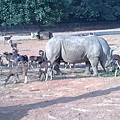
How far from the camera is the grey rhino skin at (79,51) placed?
1767 cm

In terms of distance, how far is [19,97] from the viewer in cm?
1170

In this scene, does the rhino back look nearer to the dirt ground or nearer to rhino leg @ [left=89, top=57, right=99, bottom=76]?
rhino leg @ [left=89, top=57, right=99, bottom=76]

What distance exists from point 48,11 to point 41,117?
3166cm

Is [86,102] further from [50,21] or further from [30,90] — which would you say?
[50,21]

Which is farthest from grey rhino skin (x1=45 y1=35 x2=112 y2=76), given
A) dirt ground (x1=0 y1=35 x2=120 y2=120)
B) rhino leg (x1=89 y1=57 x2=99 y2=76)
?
dirt ground (x1=0 y1=35 x2=120 y2=120)

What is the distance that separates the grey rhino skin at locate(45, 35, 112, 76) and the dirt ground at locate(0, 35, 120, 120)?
304 cm

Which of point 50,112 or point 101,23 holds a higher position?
point 50,112

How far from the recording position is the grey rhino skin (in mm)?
17672

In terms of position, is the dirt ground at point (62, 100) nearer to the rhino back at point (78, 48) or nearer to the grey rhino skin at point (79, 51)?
the grey rhino skin at point (79, 51)

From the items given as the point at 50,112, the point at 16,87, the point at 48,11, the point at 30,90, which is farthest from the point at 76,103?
the point at 48,11

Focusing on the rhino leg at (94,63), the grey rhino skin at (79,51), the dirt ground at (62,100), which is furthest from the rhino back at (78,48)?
the dirt ground at (62,100)

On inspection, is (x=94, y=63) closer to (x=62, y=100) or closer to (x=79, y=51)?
(x=79, y=51)

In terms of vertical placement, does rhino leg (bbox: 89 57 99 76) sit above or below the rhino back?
below

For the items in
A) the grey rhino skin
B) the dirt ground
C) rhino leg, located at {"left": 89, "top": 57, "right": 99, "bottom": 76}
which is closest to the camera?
the dirt ground
